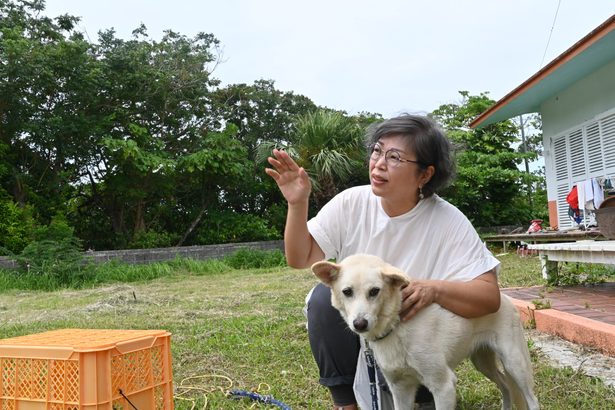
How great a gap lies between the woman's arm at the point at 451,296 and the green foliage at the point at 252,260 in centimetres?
1083

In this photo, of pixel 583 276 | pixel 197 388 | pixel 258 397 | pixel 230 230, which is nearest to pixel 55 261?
pixel 230 230

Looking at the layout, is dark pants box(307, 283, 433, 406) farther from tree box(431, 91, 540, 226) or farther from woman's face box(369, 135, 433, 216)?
tree box(431, 91, 540, 226)

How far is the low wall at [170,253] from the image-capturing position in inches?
472

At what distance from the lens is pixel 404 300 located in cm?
206

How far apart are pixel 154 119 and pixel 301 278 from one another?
8.01 meters

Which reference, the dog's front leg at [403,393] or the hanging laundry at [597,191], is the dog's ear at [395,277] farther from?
the hanging laundry at [597,191]

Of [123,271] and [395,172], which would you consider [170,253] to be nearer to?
[123,271]

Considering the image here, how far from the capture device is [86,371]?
1773mm

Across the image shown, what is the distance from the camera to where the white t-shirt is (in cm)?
229

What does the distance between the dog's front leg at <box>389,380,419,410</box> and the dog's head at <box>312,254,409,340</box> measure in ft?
0.85

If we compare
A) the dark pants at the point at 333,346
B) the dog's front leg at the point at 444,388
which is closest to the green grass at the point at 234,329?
the dark pants at the point at 333,346

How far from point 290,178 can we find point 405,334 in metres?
0.80

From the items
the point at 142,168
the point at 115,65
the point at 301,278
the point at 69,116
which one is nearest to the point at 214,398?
the point at 301,278

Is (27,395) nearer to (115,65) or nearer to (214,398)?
(214,398)
